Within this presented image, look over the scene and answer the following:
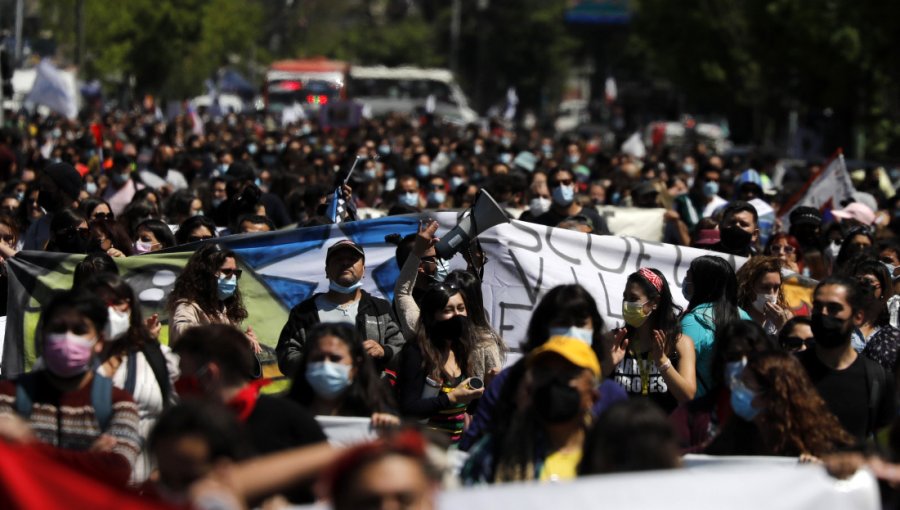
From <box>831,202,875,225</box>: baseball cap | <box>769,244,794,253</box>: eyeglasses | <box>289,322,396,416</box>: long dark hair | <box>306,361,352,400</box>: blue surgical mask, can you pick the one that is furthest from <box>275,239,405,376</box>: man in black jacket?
<box>831,202,875,225</box>: baseball cap

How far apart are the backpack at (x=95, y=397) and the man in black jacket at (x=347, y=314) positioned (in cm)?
186

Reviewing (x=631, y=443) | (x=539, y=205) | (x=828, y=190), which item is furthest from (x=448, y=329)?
(x=828, y=190)

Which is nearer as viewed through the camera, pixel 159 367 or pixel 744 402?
pixel 744 402

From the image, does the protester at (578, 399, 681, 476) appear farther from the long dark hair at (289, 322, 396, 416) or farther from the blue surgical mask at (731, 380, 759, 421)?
the long dark hair at (289, 322, 396, 416)

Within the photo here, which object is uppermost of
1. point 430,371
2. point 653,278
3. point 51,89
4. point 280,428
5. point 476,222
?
point 51,89

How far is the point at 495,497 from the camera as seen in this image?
4.30 m

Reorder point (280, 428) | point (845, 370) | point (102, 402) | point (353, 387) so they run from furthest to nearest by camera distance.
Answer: point (845, 370) < point (353, 387) < point (102, 402) < point (280, 428)

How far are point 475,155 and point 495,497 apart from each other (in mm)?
16293

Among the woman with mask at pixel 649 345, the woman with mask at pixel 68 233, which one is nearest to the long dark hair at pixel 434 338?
the woman with mask at pixel 649 345

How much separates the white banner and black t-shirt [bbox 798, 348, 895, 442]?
663cm

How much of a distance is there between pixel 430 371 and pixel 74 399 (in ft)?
6.32

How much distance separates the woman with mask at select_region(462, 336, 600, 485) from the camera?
16.8ft

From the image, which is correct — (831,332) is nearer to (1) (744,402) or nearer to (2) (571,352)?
(1) (744,402)

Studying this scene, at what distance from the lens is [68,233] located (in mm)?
9492
